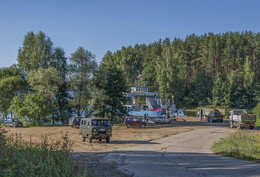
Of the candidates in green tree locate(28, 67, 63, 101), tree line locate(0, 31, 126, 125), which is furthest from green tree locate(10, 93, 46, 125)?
green tree locate(28, 67, 63, 101)

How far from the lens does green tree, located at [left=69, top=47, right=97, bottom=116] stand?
133 ft

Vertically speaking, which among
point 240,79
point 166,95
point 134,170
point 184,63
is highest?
point 184,63

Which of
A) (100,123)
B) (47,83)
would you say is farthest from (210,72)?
(100,123)

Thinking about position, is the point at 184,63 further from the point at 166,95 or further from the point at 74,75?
the point at 74,75

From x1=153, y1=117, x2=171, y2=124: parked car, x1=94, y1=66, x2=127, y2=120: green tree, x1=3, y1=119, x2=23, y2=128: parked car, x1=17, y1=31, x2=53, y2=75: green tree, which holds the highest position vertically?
x1=17, y1=31, x2=53, y2=75: green tree

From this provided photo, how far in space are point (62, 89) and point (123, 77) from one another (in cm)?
1095

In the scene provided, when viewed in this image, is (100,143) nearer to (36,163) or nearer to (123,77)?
(36,163)

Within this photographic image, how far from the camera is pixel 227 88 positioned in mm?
72438

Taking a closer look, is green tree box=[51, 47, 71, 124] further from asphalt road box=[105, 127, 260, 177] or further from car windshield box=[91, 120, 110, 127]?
asphalt road box=[105, 127, 260, 177]

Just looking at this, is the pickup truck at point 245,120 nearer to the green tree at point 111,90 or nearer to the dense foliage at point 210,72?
the green tree at point 111,90

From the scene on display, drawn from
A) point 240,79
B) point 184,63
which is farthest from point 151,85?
point 240,79

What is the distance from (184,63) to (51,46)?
52.9m

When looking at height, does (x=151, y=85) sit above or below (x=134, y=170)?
above

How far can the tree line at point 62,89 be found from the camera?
3928cm
